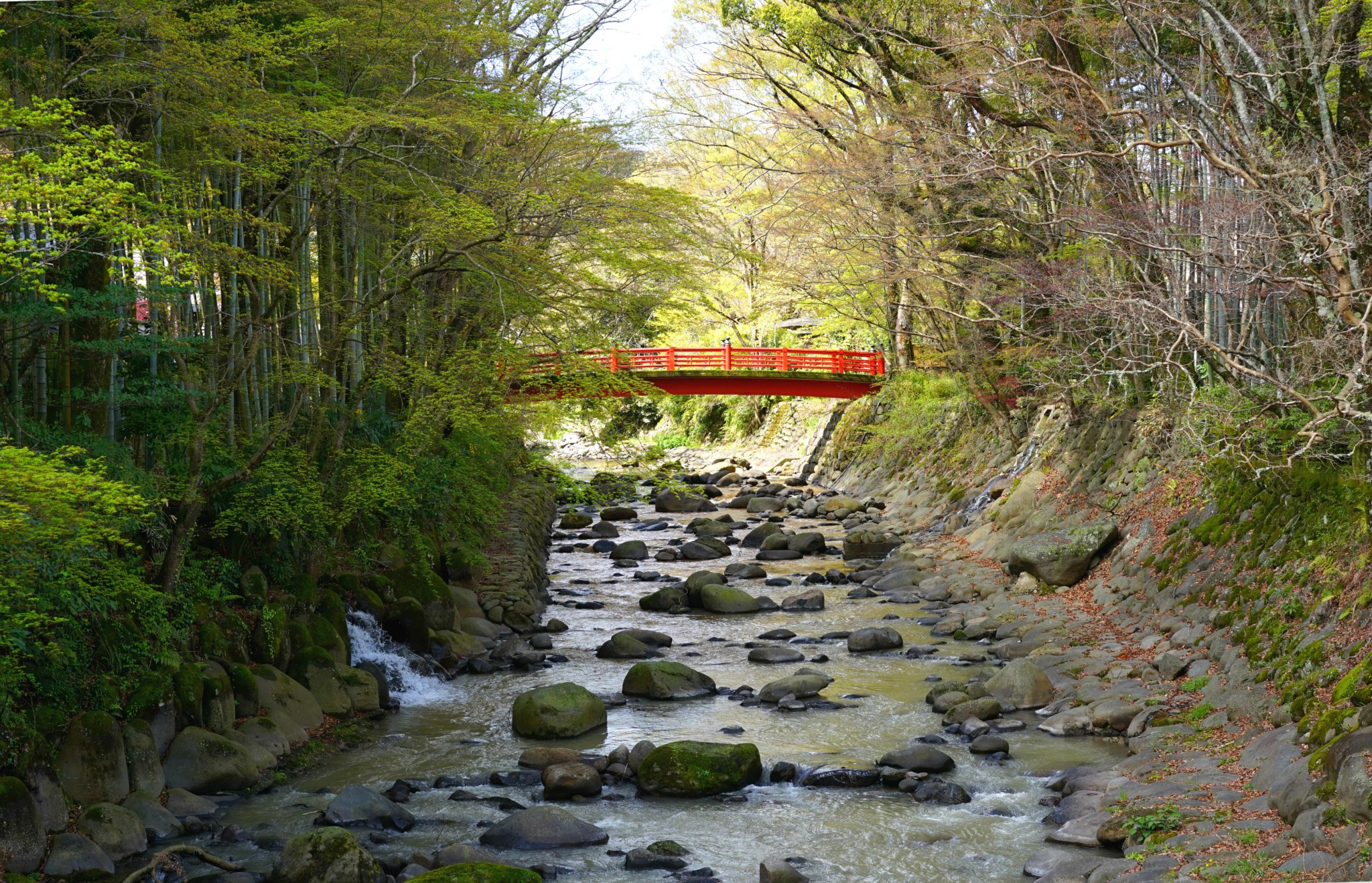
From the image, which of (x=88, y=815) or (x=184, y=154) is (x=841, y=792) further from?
(x=184, y=154)

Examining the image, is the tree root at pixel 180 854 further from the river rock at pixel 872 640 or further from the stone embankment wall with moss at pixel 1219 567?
the river rock at pixel 872 640

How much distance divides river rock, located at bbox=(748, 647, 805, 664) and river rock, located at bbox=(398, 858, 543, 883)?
642cm

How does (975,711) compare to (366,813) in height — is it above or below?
above

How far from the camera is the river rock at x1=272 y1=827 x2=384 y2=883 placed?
22.6 feet

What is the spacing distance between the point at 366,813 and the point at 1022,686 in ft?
20.1

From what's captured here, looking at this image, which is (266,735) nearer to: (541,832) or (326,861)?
(326,861)

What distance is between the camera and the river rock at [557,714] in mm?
10109

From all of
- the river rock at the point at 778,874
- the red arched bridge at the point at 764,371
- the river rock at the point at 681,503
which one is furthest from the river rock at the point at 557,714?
the river rock at the point at 681,503

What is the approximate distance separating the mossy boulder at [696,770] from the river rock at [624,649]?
423 cm

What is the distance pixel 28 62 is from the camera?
845cm

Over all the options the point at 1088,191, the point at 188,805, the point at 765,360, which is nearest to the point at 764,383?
the point at 765,360

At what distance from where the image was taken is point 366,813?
316 inches

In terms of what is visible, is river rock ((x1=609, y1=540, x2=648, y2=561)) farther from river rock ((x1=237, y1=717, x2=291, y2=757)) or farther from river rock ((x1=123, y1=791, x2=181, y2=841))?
river rock ((x1=123, y1=791, x2=181, y2=841))

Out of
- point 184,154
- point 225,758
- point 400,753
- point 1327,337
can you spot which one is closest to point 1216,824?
point 1327,337
